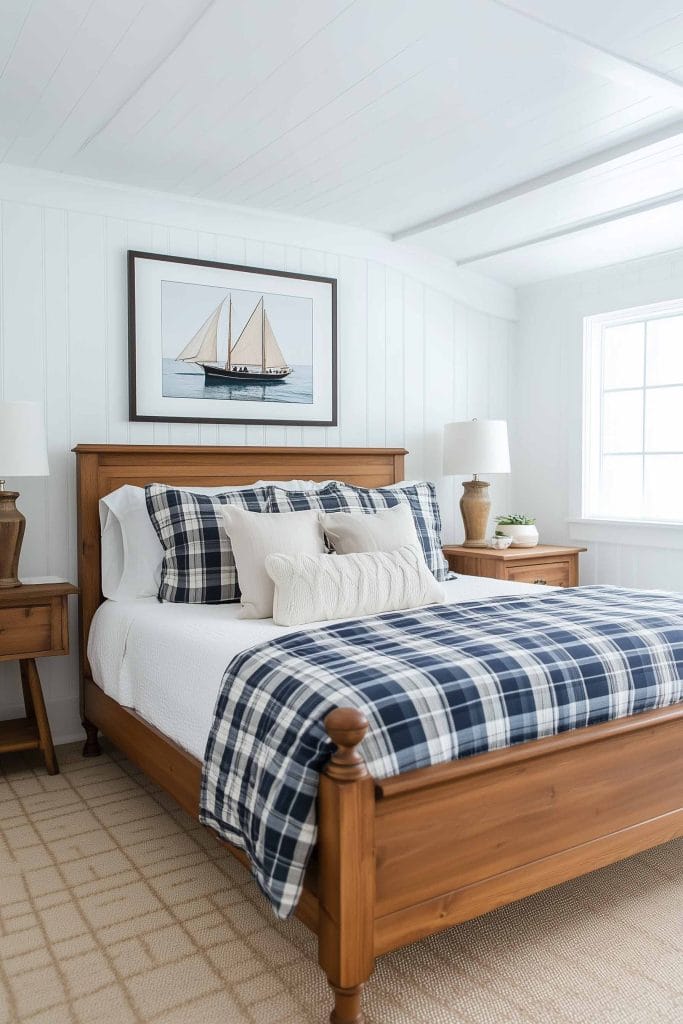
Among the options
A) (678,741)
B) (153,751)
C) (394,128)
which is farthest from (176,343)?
(678,741)

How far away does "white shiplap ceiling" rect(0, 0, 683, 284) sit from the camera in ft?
7.42

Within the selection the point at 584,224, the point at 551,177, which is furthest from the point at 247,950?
the point at 584,224

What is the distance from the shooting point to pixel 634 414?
176 inches

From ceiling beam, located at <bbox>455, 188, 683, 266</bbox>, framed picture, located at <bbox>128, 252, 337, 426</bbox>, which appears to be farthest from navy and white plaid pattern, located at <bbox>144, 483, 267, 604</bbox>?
ceiling beam, located at <bbox>455, 188, 683, 266</bbox>

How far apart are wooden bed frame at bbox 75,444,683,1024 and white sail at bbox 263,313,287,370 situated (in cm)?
200

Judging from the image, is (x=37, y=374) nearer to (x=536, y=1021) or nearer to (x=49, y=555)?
(x=49, y=555)

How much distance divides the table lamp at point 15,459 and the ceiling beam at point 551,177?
2.08m

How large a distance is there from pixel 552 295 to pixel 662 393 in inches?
34.9

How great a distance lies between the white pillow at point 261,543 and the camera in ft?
9.07

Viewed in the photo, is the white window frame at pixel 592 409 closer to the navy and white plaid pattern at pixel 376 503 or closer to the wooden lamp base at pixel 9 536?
the navy and white plaid pattern at pixel 376 503

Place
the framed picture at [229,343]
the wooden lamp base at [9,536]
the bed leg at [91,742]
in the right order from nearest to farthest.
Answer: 1. the wooden lamp base at [9,536]
2. the bed leg at [91,742]
3. the framed picture at [229,343]

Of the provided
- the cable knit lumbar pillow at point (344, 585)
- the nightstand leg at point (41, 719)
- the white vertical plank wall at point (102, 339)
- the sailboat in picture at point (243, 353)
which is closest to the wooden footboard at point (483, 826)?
the cable knit lumbar pillow at point (344, 585)

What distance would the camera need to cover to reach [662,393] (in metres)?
4.33

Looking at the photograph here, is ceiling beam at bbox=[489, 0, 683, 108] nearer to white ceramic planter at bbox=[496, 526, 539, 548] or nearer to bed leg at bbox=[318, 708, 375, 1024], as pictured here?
bed leg at bbox=[318, 708, 375, 1024]
